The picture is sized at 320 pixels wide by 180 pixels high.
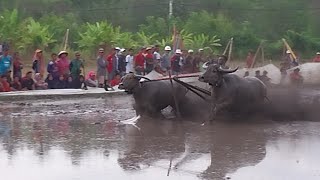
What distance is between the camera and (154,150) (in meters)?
11.2

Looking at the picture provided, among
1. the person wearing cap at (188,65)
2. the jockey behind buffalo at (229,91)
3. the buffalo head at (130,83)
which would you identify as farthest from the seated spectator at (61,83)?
the jockey behind buffalo at (229,91)

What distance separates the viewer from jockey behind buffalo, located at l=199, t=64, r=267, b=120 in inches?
543

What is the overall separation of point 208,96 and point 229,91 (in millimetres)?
831

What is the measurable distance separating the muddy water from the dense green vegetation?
68.0 ft

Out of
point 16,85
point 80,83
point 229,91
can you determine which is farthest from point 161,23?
point 229,91

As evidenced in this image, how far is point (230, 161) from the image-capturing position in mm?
10172

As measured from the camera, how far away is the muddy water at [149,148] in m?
9.51

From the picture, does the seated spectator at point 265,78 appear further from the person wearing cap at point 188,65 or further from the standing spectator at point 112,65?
the standing spectator at point 112,65

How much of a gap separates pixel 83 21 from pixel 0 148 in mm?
36091

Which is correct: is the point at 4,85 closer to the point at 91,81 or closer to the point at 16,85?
the point at 16,85

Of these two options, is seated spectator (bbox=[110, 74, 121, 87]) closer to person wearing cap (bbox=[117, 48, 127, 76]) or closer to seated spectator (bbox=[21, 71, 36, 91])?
person wearing cap (bbox=[117, 48, 127, 76])

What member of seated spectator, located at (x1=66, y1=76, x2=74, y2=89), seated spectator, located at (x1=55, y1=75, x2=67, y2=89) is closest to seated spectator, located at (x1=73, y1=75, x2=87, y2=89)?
seated spectator, located at (x1=66, y1=76, x2=74, y2=89)

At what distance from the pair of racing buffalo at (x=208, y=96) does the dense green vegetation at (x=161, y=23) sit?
2118cm

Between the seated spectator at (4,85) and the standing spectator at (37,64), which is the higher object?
the standing spectator at (37,64)
